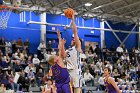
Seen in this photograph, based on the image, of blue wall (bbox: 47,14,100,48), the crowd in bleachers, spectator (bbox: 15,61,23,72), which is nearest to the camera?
the crowd in bleachers

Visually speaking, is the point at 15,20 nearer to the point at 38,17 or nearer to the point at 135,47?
the point at 38,17

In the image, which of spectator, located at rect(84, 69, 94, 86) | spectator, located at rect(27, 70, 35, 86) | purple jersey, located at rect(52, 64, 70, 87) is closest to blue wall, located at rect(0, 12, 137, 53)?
spectator, located at rect(84, 69, 94, 86)

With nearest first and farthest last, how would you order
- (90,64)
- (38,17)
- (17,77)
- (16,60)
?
1. (17,77)
2. (16,60)
3. (90,64)
4. (38,17)

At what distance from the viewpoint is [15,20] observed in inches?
1025

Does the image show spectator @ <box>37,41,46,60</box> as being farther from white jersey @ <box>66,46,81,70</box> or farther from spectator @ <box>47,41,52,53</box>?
white jersey @ <box>66,46,81,70</box>

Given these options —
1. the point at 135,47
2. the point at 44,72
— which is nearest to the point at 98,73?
the point at 44,72

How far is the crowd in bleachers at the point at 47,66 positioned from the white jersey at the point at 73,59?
7.42 meters

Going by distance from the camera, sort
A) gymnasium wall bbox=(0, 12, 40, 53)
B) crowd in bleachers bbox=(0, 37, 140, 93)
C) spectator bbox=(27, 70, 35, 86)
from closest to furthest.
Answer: crowd in bleachers bbox=(0, 37, 140, 93) < spectator bbox=(27, 70, 35, 86) < gymnasium wall bbox=(0, 12, 40, 53)

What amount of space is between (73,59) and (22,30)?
59.7 ft

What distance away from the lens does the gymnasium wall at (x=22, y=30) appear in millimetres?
25734

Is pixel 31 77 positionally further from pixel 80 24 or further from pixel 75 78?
pixel 75 78

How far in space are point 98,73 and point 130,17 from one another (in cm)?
815

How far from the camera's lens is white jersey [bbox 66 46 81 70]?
8586 mm

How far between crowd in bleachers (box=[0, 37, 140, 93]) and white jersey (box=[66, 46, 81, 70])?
7.42 meters
